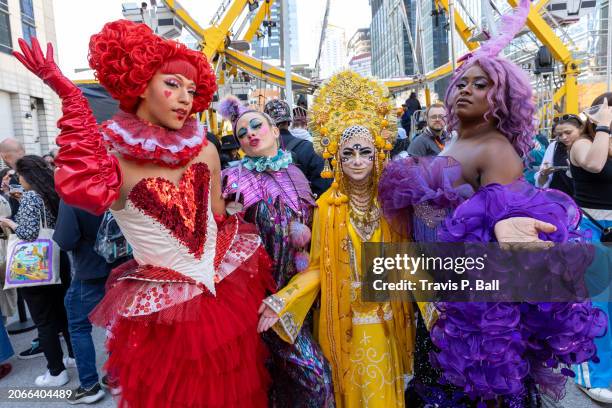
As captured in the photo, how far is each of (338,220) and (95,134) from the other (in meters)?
1.18

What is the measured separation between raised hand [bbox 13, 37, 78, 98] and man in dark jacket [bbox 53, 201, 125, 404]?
188cm

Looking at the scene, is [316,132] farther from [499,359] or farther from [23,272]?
[23,272]

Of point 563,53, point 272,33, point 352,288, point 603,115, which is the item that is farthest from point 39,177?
point 272,33

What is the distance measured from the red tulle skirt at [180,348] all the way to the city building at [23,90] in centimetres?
1915

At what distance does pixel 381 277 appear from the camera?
6.21 ft

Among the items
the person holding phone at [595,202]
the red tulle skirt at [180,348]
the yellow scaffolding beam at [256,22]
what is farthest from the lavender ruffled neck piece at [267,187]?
the yellow scaffolding beam at [256,22]

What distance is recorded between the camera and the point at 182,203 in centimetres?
186

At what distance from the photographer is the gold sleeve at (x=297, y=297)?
198cm

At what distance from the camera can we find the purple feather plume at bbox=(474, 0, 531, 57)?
1.84 meters

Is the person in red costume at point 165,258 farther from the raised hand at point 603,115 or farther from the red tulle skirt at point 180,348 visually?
the raised hand at point 603,115

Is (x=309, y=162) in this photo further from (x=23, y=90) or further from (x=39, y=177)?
(x=23, y=90)

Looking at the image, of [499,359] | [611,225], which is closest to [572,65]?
[611,225]

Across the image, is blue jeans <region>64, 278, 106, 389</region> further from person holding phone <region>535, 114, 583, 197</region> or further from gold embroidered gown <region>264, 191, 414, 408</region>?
person holding phone <region>535, 114, 583, 197</region>

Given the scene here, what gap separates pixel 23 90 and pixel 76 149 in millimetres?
21539
